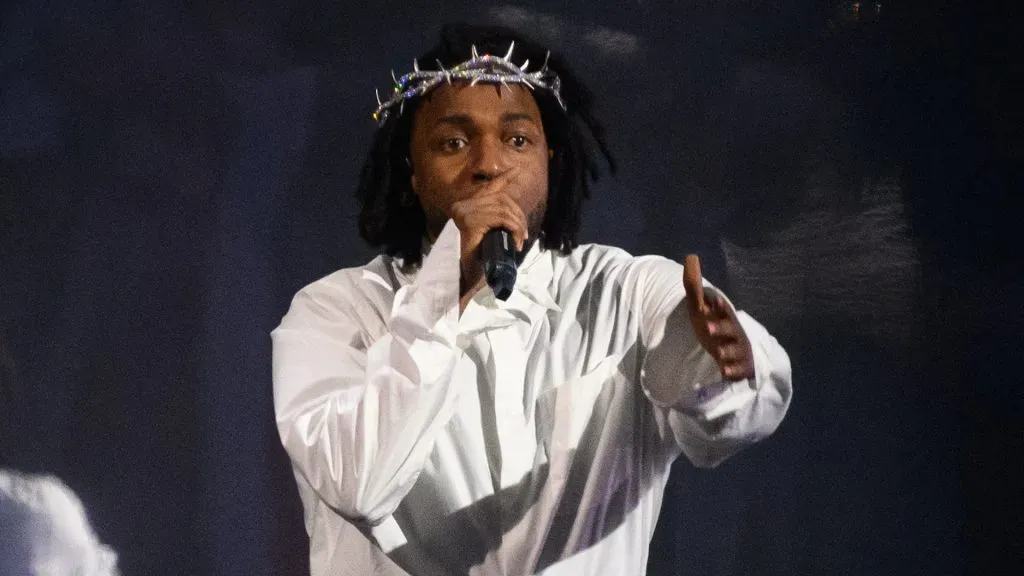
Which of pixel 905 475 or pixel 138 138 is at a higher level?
pixel 138 138

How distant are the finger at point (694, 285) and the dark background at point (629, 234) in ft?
1.70

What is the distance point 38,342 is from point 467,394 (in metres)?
0.71

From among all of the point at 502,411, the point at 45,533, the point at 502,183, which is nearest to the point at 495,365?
the point at 502,411

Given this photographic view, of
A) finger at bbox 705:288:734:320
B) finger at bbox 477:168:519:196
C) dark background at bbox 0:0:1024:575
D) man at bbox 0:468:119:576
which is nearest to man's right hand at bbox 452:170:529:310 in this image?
finger at bbox 477:168:519:196

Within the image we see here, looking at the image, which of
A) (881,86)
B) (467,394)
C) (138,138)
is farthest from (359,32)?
(881,86)

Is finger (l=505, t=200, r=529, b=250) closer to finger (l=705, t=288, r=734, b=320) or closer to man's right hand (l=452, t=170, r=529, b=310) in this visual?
man's right hand (l=452, t=170, r=529, b=310)

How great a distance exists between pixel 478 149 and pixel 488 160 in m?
0.03

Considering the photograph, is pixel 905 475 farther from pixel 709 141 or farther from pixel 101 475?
pixel 101 475

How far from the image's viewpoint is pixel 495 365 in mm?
1439

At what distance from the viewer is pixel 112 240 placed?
1.72 meters

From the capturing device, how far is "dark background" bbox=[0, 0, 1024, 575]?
1.64 m

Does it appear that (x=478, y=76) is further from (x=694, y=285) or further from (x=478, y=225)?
(x=694, y=285)

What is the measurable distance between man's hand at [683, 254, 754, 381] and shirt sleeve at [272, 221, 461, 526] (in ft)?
0.85

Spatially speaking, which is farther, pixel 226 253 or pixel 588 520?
pixel 226 253
